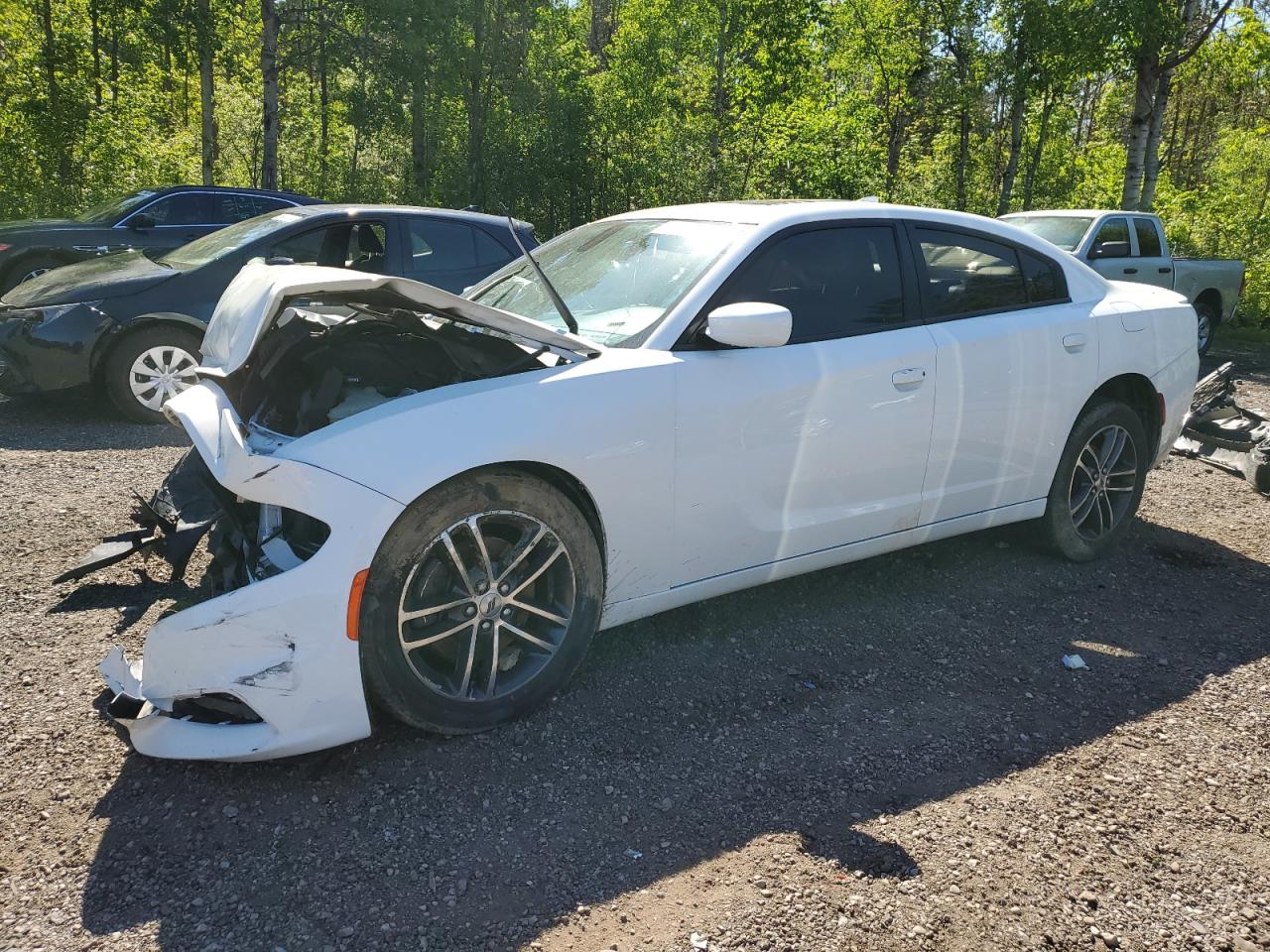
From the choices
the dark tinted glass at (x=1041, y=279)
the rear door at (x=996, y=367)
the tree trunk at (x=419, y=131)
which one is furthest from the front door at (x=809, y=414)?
the tree trunk at (x=419, y=131)

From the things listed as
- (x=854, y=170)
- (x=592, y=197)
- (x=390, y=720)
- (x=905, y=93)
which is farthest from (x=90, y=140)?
(x=905, y=93)

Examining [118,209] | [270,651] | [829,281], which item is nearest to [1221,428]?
[829,281]

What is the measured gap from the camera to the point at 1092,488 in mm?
4895

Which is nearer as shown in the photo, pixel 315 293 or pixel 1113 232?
pixel 315 293

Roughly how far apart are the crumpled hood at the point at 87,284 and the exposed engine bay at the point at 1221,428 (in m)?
7.79

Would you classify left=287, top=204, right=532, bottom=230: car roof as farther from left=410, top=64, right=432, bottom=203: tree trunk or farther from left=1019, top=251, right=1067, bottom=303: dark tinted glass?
left=410, top=64, right=432, bottom=203: tree trunk

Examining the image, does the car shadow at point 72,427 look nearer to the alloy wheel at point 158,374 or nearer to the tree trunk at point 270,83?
the alloy wheel at point 158,374

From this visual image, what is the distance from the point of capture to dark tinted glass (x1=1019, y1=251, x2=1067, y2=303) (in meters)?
4.55

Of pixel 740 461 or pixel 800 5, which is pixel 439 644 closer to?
pixel 740 461

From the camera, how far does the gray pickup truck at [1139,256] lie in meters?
11.7

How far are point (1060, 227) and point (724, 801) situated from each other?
11132 mm

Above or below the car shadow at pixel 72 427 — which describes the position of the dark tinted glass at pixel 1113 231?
above

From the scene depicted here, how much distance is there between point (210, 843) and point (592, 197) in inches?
716

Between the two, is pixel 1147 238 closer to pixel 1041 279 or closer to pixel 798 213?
pixel 1041 279
